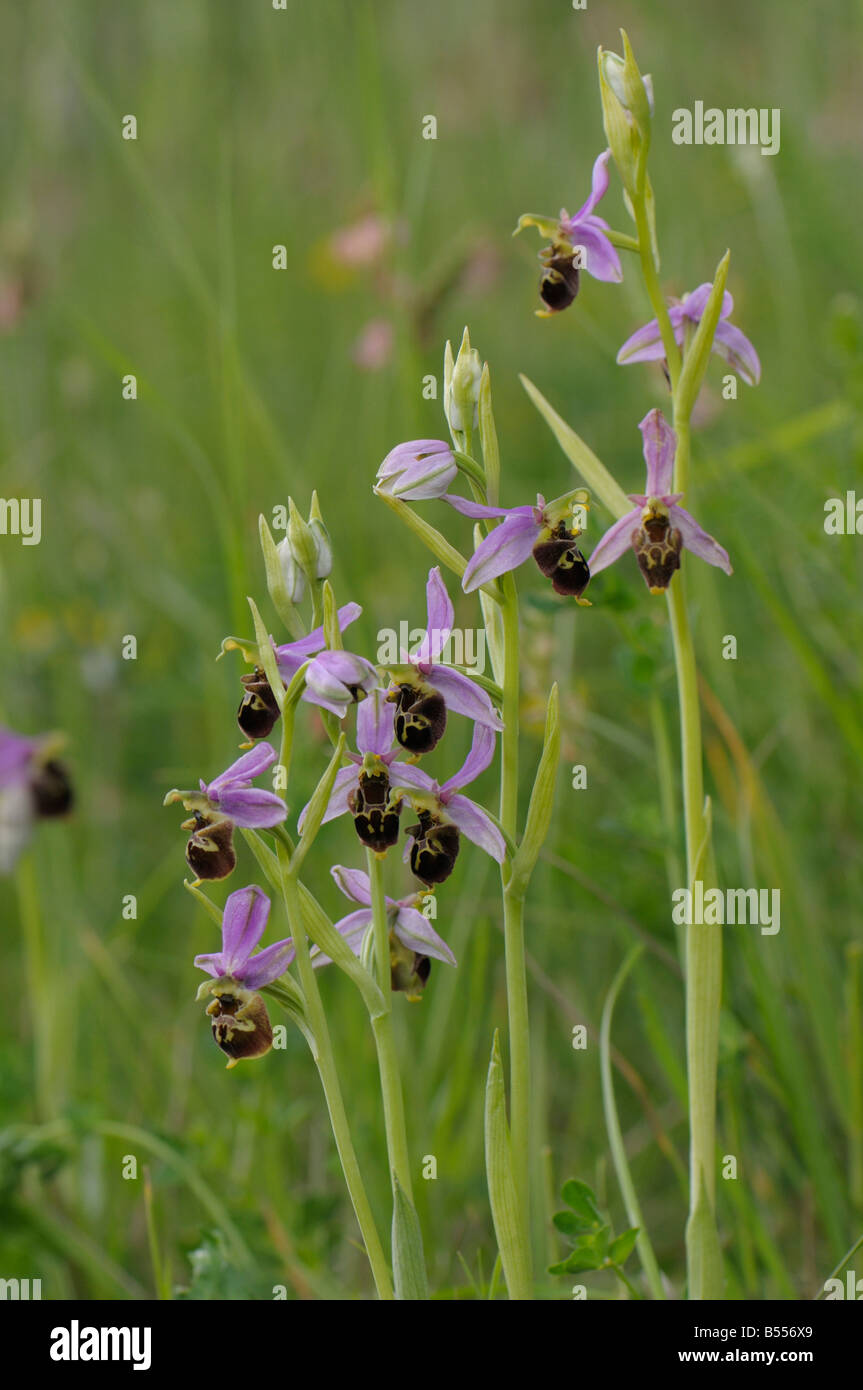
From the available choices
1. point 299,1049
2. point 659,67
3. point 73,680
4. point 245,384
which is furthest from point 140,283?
point 299,1049

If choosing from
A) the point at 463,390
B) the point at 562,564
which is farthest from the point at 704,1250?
the point at 463,390

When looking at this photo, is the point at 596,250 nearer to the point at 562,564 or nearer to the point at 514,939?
the point at 562,564

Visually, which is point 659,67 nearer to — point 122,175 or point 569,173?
point 569,173

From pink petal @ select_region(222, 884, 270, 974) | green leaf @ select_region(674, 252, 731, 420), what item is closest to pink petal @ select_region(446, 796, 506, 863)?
pink petal @ select_region(222, 884, 270, 974)

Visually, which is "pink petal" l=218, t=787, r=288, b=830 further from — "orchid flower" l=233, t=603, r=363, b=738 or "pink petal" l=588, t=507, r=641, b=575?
"pink petal" l=588, t=507, r=641, b=575
